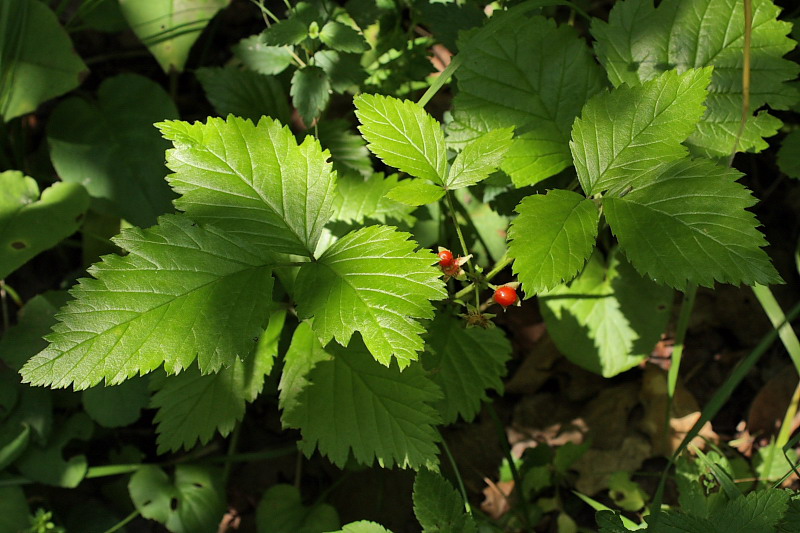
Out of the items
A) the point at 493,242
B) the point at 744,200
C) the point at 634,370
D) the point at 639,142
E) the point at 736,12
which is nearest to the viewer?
the point at 744,200

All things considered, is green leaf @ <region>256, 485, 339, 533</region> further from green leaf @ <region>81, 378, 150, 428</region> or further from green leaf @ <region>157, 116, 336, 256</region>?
green leaf @ <region>157, 116, 336, 256</region>

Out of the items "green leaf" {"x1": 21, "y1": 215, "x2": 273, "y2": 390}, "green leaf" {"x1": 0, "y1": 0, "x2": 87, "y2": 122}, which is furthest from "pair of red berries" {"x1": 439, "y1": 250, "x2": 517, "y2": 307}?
"green leaf" {"x1": 0, "y1": 0, "x2": 87, "y2": 122}

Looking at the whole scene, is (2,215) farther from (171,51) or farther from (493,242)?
(493,242)

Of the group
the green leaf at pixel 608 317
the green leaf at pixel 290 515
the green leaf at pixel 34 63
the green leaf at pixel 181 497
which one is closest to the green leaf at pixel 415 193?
the green leaf at pixel 608 317

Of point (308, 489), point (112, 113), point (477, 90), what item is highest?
point (477, 90)

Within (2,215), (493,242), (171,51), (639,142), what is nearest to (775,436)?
(493,242)

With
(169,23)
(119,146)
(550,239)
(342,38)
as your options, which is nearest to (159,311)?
(550,239)
